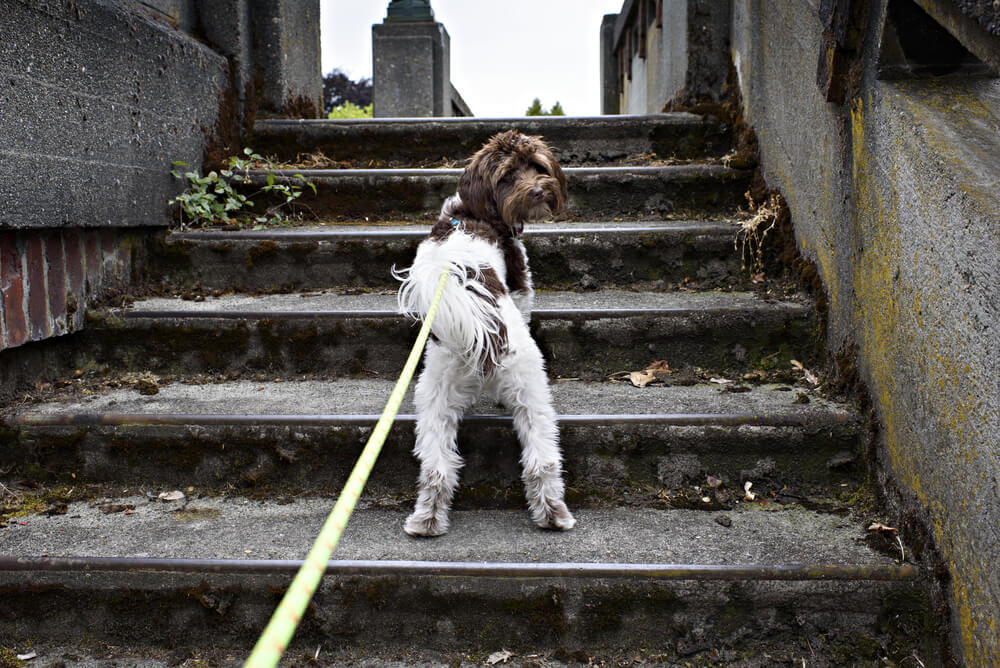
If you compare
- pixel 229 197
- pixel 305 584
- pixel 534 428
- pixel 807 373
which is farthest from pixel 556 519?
pixel 229 197

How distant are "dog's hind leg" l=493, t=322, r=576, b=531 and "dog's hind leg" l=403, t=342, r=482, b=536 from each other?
13 centimetres

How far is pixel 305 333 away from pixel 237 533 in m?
1.01

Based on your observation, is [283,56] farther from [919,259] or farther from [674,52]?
[919,259]

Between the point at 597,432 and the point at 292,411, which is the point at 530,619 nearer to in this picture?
the point at 597,432

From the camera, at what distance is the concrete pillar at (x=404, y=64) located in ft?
31.8

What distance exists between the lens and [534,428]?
238cm

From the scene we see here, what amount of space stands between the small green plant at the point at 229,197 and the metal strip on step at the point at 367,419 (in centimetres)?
145

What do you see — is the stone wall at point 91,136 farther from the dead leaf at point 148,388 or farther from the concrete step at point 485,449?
the concrete step at point 485,449

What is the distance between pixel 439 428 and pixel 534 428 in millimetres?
319

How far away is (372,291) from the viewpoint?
11.5 feet

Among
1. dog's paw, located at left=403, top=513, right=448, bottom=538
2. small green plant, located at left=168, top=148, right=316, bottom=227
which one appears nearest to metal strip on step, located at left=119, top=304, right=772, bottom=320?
small green plant, located at left=168, top=148, right=316, bottom=227

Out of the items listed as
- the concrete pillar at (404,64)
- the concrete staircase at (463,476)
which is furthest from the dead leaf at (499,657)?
the concrete pillar at (404,64)

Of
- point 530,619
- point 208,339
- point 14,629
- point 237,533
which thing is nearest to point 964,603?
point 530,619

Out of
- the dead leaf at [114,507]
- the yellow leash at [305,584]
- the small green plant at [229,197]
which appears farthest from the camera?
the small green plant at [229,197]
